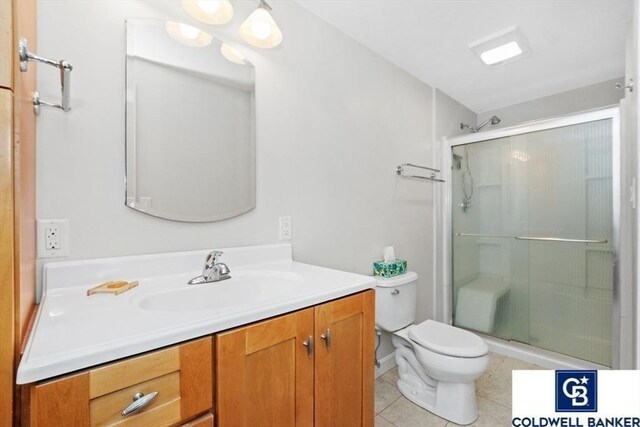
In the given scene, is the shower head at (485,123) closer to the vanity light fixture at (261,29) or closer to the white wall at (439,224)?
the white wall at (439,224)

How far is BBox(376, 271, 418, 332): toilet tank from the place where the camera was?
177cm

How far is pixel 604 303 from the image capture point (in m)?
1.97

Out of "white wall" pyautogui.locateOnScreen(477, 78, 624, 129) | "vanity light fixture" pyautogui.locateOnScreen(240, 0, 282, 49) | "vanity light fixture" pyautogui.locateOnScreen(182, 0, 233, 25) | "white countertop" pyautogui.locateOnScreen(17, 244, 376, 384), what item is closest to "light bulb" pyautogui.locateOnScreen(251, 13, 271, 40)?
"vanity light fixture" pyautogui.locateOnScreen(240, 0, 282, 49)

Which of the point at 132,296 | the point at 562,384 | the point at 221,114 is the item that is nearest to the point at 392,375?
the point at 562,384

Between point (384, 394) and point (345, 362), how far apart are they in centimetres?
105

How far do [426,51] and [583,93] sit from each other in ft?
5.24

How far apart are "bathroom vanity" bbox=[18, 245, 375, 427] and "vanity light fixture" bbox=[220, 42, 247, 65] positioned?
86cm

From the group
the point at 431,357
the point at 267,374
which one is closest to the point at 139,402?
the point at 267,374

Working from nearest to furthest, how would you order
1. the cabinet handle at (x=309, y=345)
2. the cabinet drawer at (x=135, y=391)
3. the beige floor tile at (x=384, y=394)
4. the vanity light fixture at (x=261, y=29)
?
the cabinet drawer at (x=135, y=391) → the cabinet handle at (x=309, y=345) → the vanity light fixture at (x=261, y=29) → the beige floor tile at (x=384, y=394)

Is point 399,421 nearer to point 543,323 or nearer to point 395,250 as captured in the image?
point 395,250

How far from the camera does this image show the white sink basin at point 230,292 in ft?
3.10

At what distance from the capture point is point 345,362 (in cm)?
101

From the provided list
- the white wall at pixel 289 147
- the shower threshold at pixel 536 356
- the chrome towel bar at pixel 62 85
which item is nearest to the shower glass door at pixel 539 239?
the shower threshold at pixel 536 356

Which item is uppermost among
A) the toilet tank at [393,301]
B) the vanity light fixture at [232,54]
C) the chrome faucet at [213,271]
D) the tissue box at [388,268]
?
the vanity light fixture at [232,54]
